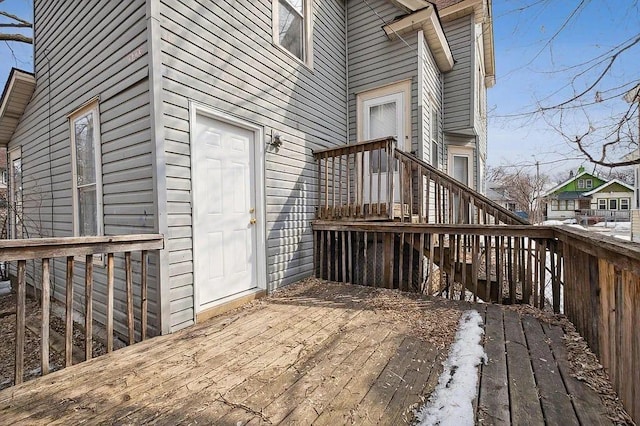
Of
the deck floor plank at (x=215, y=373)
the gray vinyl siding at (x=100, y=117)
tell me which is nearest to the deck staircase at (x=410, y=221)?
the deck floor plank at (x=215, y=373)

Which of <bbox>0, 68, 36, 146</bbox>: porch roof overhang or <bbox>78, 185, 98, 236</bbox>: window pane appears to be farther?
<bbox>0, 68, 36, 146</bbox>: porch roof overhang

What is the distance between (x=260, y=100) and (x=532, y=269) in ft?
13.6

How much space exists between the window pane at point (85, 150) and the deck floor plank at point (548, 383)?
484 centimetres

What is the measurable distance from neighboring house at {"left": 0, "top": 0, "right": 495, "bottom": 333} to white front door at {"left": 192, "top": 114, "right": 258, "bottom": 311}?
0.02m

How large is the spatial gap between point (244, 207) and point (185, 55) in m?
1.75

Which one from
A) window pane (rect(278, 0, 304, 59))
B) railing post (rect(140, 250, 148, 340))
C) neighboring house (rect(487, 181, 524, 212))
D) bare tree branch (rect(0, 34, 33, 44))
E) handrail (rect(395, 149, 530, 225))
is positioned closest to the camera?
railing post (rect(140, 250, 148, 340))

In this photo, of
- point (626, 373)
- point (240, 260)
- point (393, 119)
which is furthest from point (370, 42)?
point (626, 373)

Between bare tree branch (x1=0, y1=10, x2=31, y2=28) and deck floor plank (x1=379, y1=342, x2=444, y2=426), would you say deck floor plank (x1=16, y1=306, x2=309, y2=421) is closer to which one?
deck floor plank (x1=379, y1=342, x2=444, y2=426)

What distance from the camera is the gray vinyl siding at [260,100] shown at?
119 inches

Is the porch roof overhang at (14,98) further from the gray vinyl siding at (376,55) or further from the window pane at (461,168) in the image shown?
the window pane at (461,168)

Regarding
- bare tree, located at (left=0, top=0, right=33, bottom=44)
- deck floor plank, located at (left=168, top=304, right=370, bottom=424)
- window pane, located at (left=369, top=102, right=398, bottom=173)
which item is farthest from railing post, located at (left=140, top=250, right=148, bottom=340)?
bare tree, located at (left=0, top=0, right=33, bottom=44)

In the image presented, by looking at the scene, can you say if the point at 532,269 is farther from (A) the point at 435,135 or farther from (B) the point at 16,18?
(B) the point at 16,18

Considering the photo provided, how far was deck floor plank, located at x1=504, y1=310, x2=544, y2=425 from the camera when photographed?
5.64 feet

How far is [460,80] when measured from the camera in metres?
6.92
